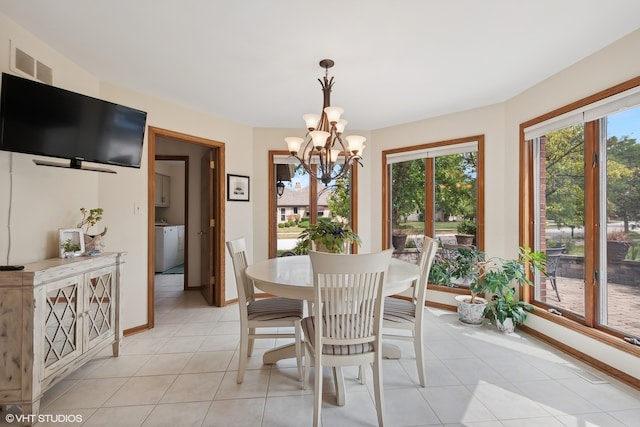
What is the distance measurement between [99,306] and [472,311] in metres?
3.42

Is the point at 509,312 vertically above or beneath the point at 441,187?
beneath

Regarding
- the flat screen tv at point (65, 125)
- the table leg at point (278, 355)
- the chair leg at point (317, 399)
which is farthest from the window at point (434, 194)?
the flat screen tv at point (65, 125)

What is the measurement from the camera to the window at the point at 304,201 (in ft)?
13.9

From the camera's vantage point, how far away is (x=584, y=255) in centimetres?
245

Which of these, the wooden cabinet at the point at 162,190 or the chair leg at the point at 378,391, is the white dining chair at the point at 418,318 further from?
the wooden cabinet at the point at 162,190

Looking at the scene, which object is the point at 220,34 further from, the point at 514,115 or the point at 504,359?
the point at 504,359

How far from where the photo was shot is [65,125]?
2.01m

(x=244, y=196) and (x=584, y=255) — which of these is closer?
(x=584, y=255)

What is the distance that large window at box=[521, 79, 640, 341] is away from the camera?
2139mm

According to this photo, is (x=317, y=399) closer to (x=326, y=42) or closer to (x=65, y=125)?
(x=326, y=42)

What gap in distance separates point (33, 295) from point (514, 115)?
13.8ft

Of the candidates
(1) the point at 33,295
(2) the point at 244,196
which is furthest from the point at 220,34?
(2) the point at 244,196

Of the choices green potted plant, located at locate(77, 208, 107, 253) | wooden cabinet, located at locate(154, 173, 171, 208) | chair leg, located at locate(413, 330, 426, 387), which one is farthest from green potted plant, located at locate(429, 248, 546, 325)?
wooden cabinet, located at locate(154, 173, 171, 208)

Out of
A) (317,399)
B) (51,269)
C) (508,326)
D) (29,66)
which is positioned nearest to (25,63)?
(29,66)
